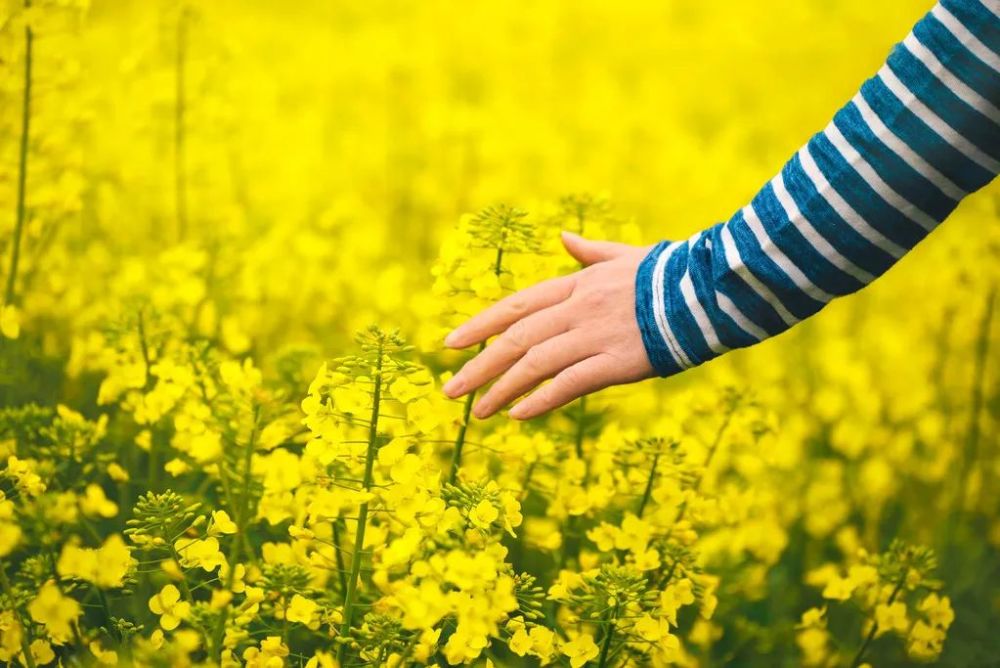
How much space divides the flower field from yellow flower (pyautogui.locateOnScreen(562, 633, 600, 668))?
36 mm

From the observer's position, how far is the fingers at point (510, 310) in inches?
67.7

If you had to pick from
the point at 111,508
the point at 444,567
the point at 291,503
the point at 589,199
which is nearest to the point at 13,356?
the point at 111,508

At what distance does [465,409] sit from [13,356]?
1.26 metres

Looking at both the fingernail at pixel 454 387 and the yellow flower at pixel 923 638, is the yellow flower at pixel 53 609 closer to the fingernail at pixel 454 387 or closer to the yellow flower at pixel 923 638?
the fingernail at pixel 454 387

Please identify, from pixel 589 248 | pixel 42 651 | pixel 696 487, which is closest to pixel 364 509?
pixel 42 651

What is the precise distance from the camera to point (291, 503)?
1.71 m

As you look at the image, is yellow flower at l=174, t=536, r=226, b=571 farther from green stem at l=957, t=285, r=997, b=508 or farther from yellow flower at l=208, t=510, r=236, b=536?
green stem at l=957, t=285, r=997, b=508

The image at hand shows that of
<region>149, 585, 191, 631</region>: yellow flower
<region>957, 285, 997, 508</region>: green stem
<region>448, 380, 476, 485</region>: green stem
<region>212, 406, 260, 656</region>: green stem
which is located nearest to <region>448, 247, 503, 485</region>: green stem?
<region>448, 380, 476, 485</region>: green stem

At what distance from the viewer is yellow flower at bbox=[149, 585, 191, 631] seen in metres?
1.46

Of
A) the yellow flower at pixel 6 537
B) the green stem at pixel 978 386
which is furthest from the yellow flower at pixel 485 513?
the green stem at pixel 978 386

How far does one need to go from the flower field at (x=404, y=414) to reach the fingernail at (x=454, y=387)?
8 centimetres

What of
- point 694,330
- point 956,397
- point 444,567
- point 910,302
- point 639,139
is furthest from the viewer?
point 639,139

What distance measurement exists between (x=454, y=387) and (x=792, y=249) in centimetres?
54

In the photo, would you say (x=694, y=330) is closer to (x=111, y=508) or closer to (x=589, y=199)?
(x=589, y=199)
